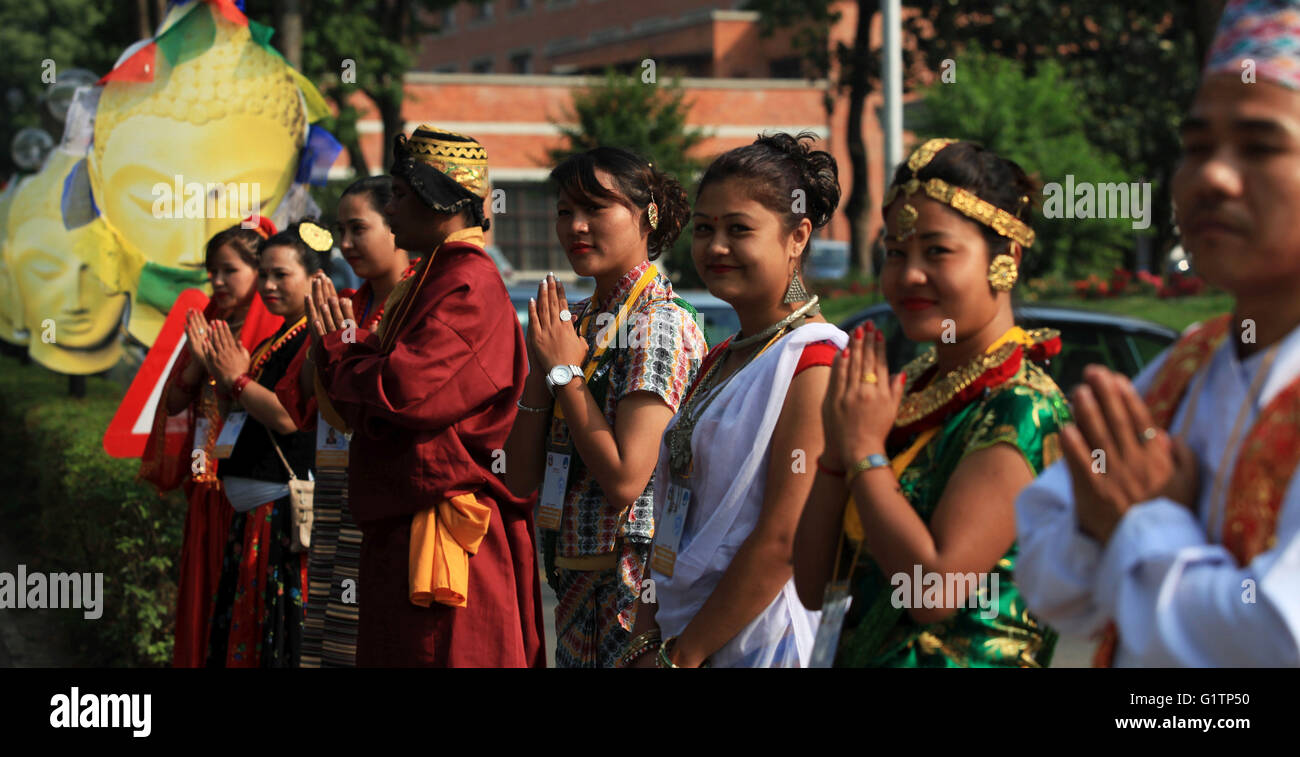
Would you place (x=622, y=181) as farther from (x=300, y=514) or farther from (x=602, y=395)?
(x=300, y=514)

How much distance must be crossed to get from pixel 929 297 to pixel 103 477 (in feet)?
18.1

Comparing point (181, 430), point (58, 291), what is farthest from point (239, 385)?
point (58, 291)

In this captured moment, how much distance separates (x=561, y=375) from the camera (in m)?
3.52

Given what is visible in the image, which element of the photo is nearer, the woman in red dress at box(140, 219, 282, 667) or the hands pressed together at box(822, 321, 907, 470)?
the hands pressed together at box(822, 321, 907, 470)

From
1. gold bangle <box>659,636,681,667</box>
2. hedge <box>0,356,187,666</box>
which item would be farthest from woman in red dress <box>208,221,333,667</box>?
gold bangle <box>659,636,681,667</box>

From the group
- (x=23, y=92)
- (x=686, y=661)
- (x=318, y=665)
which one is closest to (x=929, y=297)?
(x=686, y=661)

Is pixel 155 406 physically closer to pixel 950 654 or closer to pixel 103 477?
pixel 103 477

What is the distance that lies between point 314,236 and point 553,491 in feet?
6.70

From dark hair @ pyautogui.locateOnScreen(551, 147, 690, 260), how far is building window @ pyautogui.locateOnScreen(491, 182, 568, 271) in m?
35.5

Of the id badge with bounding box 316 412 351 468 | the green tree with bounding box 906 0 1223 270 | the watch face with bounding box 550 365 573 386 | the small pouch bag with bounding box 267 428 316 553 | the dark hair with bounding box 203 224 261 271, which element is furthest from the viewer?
the green tree with bounding box 906 0 1223 270

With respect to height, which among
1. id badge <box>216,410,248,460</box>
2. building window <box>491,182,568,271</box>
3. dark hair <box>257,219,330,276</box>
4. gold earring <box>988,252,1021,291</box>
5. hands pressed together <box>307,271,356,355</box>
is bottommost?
gold earring <box>988,252,1021,291</box>

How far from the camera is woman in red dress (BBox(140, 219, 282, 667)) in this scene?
5.41 m

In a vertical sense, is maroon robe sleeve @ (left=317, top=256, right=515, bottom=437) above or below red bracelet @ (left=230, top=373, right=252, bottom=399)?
below

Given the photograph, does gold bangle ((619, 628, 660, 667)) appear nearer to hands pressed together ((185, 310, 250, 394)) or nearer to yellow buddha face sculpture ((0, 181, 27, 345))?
hands pressed together ((185, 310, 250, 394))
